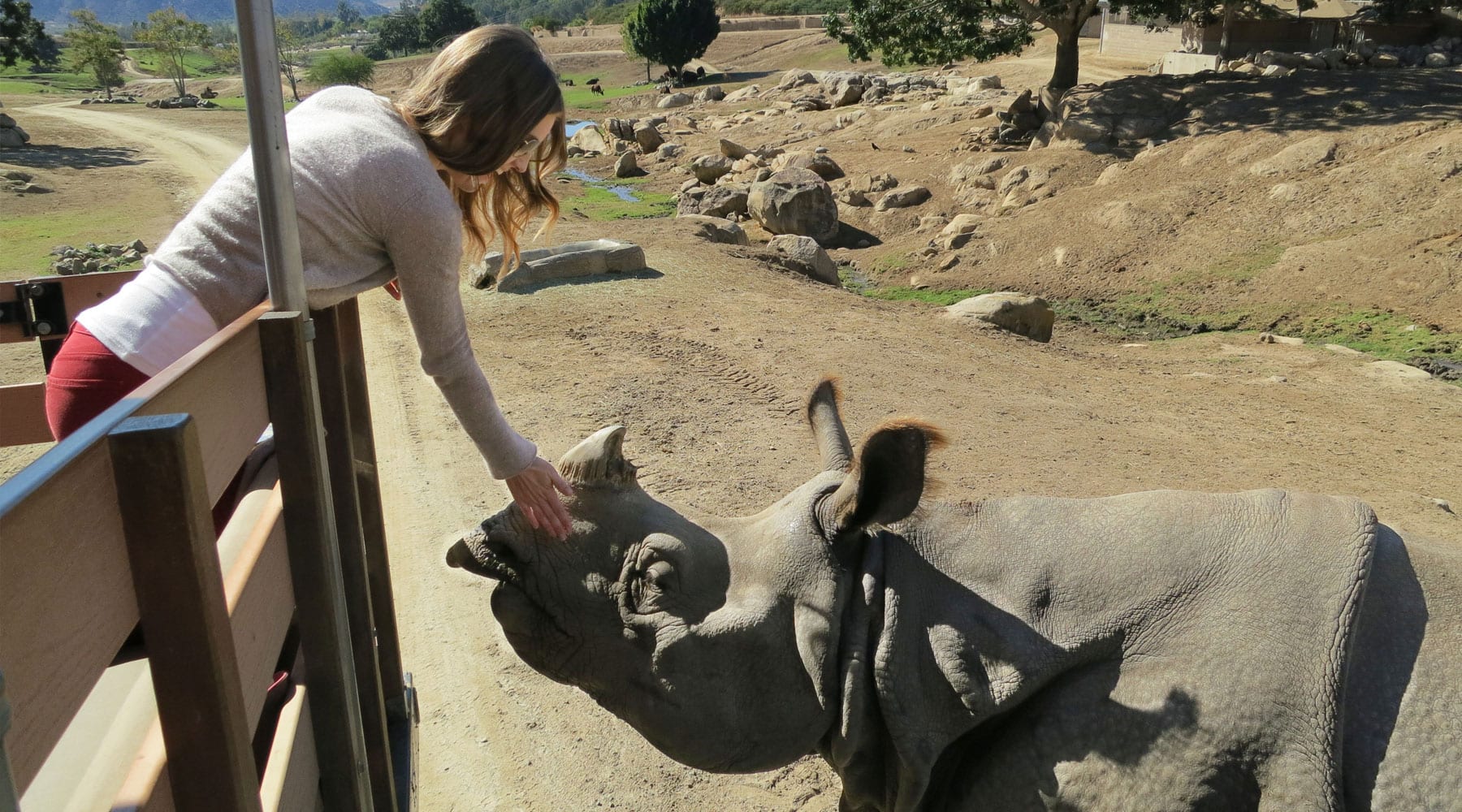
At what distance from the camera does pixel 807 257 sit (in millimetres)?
15789

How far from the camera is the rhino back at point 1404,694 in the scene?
232 cm

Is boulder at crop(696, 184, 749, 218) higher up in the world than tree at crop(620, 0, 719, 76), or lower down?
lower down

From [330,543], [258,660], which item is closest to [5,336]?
[330,543]

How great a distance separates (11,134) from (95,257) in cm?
1716

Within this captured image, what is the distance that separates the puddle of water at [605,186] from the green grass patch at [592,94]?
20667 millimetres

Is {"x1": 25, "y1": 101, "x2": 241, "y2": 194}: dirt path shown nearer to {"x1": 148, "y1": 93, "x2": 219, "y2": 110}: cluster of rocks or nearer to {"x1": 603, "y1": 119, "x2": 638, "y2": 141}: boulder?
{"x1": 148, "y1": 93, "x2": 219, "y2": 110}: cluster of rocks

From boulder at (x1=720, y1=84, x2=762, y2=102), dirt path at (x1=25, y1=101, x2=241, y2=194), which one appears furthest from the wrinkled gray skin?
boulder at (x1=720, y1=84, x2=762, y2=102)

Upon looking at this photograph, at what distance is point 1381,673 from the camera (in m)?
2.44

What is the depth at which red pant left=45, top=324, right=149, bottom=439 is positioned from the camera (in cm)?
241

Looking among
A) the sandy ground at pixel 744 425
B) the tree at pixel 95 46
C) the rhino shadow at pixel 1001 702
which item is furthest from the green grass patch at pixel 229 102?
the rhino shadow at pixel 1001 702

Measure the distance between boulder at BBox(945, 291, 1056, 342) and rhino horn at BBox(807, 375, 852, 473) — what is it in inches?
376

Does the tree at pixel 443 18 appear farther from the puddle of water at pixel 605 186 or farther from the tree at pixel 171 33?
the puddle of water at pixel 605 186

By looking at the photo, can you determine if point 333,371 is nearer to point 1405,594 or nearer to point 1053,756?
point 1053,756

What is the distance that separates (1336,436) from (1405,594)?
714cm
